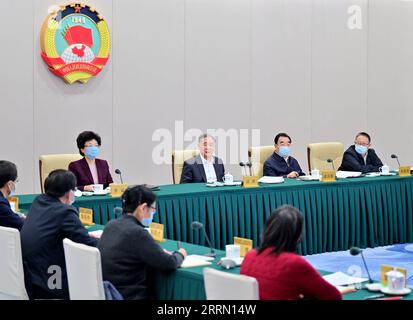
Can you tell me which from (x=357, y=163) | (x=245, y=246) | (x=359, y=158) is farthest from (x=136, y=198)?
(x=359, y=158)

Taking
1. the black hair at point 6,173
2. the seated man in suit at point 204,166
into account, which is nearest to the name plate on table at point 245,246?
the black hair at point 6,173

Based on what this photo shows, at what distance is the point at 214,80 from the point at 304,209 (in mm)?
2826

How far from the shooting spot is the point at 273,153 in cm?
698

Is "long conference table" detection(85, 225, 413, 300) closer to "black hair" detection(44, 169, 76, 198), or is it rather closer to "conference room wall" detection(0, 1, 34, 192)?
"black hair" detection(44, 169, 76, 198)

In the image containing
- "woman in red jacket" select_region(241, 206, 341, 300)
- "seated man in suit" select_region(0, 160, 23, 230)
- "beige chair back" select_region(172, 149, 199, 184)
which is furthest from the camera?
"beige chair back" select_region(172, 149, 199, 184)

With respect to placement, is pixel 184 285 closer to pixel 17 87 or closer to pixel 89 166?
pixel 89 166

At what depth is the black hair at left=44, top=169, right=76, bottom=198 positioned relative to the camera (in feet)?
12.3

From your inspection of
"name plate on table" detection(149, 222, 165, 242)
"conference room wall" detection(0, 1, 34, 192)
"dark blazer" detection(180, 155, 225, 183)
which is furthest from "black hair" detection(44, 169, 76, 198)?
"conference room wall" detection(0, 1, 34, 192)

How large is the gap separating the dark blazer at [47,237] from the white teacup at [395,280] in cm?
148

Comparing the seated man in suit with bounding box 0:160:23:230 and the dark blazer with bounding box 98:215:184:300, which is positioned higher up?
the seated man in suit with bounding box 0:160:23:230

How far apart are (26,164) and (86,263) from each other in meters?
4.31

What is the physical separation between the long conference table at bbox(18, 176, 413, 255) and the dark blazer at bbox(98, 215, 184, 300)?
1901mm

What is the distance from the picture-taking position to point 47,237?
370 centimetres
